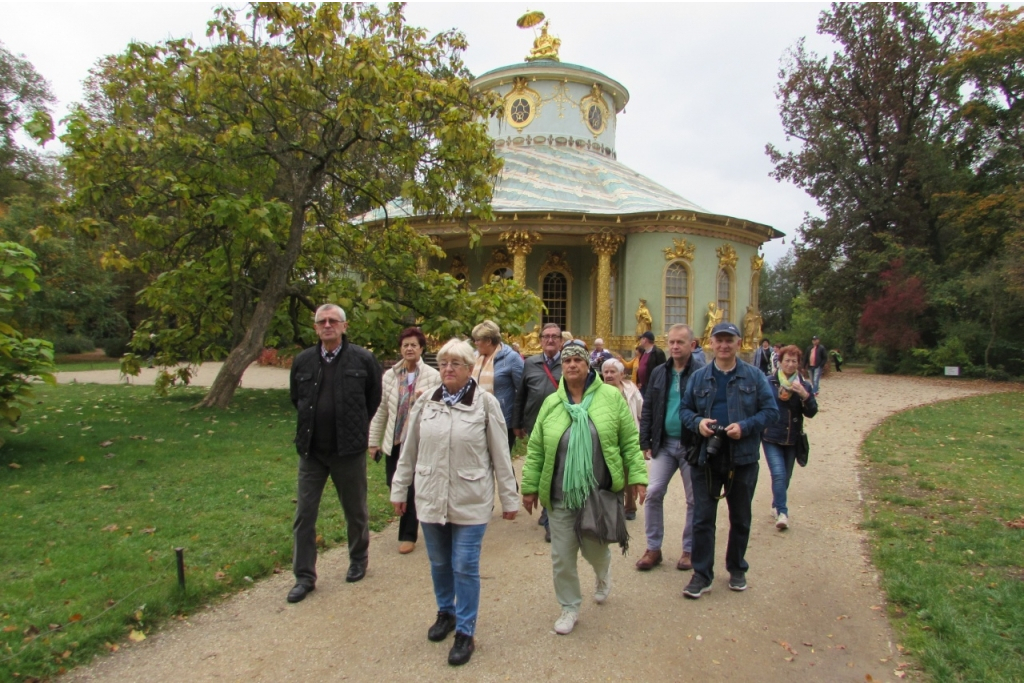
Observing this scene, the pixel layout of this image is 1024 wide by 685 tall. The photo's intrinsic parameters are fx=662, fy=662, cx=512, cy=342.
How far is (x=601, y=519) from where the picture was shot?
158 inches

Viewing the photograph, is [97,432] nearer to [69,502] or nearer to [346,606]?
[69,502]

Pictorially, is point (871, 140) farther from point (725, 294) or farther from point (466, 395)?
point (466, 395)

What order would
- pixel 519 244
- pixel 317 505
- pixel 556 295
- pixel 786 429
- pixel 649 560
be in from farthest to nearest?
pixel 556 295
pixel 519 244
pixel 786 429
pixel 649 560
pixel 317 505

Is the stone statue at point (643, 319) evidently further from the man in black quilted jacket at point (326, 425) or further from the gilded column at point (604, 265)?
the man in black quilted jacket at point (326, 425)

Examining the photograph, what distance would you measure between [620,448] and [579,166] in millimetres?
20728

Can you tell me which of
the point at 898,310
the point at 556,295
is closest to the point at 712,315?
the point at 556,295

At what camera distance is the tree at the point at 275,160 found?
413 inches

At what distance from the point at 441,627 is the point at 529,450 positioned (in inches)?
46.8

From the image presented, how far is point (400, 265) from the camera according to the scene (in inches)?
493

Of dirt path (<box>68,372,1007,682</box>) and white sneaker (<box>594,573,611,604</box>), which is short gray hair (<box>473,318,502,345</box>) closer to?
dirt path (<box>68,372,1007,682</box>)

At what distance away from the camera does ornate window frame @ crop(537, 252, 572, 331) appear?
74.8ft

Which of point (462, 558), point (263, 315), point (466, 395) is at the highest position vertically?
point (263, 315)

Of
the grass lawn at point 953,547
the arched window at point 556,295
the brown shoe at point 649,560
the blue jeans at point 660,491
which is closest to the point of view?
the grass lawn at point 953,547

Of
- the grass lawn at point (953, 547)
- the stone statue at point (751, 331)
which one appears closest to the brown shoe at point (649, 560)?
the grass lawn at point (953, 547)
